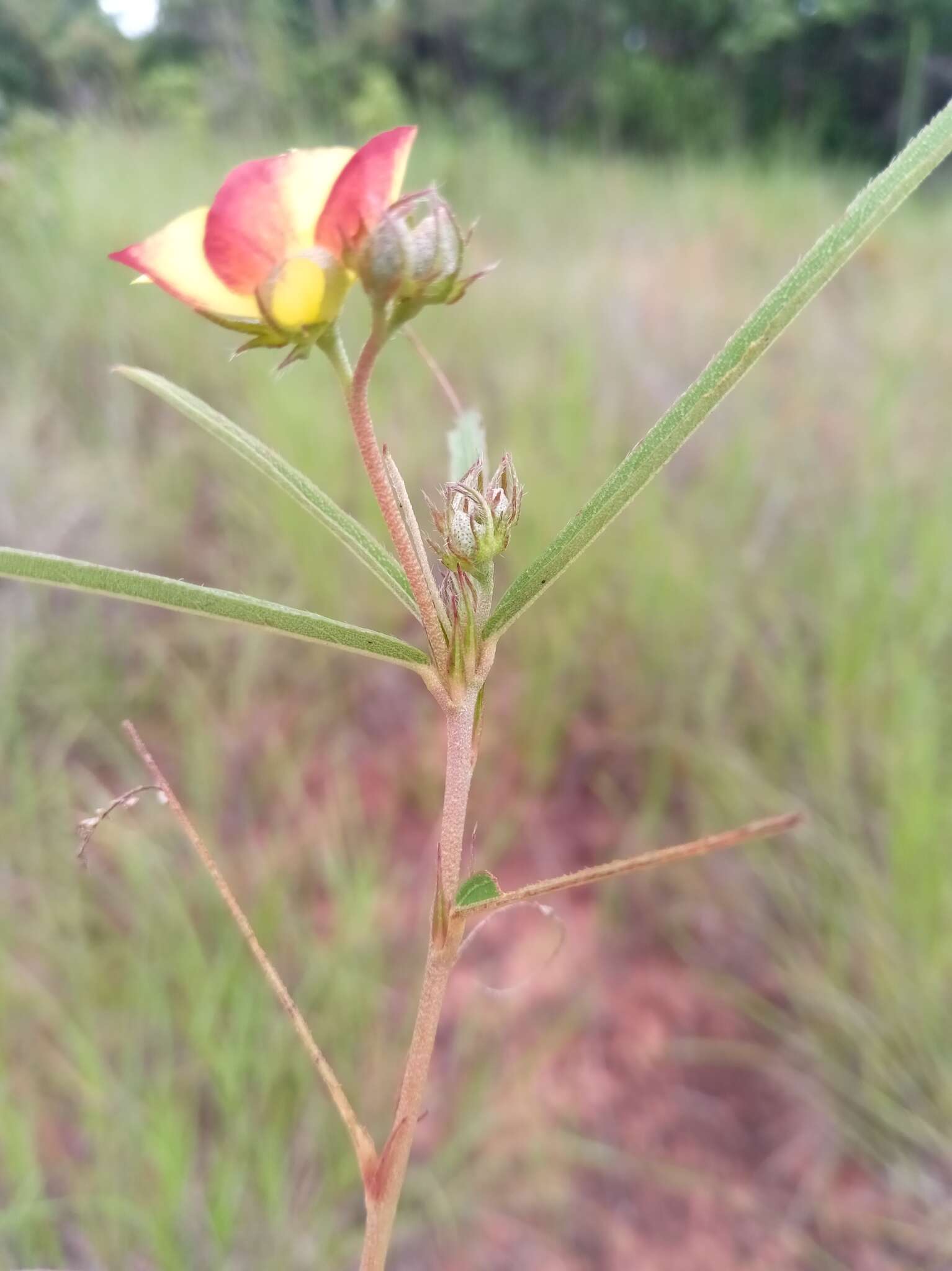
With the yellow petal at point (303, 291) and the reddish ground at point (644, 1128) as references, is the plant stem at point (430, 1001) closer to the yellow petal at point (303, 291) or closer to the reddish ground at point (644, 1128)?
the yellow petal at point (303, 291)

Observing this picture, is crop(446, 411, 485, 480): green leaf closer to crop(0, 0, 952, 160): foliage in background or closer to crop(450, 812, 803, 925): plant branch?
crop(450, 812, 803, 925): plant branch

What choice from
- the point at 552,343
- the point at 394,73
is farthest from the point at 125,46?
the point at 394,73

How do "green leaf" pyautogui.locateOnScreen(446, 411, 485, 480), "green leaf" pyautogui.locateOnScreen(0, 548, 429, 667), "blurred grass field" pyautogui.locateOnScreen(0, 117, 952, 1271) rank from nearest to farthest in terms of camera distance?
"green leaf" pyautogui.locateOnScreen(0, 548, 429, 667)
"green leaf" pyautogui.locateOnScreen(446, 411, 485, 480)
"blurred grass field" pyautogui.locateOnScreen(0, 117, 952, 1271)

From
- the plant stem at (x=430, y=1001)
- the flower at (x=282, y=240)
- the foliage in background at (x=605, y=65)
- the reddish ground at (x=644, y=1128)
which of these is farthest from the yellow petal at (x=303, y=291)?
the foliage in background at (x=605, y=65)

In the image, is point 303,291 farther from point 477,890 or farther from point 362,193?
point 477,890

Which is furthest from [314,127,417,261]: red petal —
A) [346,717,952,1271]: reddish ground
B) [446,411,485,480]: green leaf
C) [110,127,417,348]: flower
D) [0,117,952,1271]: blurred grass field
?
[346,717,952,1271]: reddish ground

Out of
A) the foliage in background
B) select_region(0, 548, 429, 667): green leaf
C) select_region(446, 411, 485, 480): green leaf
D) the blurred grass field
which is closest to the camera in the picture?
select_region(0, 548, 429, 667): green leaf

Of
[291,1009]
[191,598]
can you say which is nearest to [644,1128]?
[291,1009]
